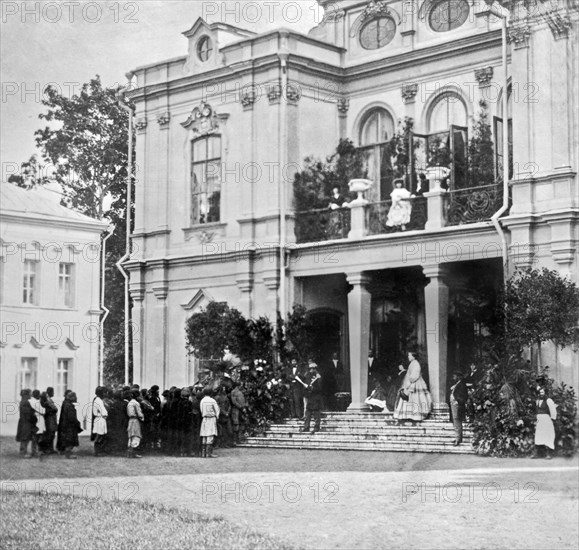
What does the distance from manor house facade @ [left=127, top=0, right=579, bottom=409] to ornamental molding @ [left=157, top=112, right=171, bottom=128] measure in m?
0.01

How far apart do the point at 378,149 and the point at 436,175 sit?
1.94ft

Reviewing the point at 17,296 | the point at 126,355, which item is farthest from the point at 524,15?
the point at 17,296

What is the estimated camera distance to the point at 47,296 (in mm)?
7949

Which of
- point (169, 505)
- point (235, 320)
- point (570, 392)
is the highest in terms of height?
point (235, 320)

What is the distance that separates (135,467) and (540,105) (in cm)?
370

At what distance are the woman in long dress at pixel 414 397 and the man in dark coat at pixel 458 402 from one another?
15 cm

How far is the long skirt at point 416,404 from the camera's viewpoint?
6.35m

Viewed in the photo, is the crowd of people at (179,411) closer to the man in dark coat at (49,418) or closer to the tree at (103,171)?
the man in dark coat at (49,418)

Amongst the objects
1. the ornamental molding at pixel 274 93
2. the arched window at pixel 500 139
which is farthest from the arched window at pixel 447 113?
the ornamental molding at pixel 274 93

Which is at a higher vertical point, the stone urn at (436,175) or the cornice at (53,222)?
the stone urn at (436,175)

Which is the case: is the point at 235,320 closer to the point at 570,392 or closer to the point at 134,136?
the point at 134,136

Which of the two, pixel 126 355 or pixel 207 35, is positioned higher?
pixel 207 35

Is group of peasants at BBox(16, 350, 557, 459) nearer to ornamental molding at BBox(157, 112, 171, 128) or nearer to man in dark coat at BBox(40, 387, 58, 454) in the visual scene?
man in dark coat at BBox(40, 387, 58, 454)

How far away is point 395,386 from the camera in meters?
6.79
